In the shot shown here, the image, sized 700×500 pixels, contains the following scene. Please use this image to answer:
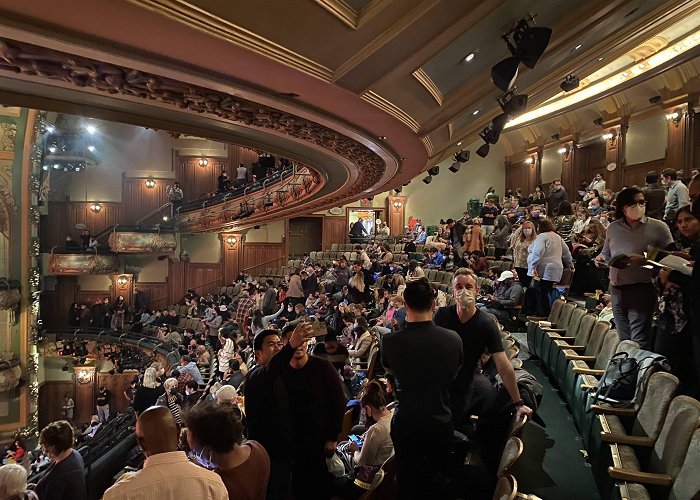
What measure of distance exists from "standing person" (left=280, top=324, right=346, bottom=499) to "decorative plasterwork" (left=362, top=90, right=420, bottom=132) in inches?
88.1

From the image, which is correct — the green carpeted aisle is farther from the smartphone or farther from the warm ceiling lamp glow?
the warm ceiling lamp glow

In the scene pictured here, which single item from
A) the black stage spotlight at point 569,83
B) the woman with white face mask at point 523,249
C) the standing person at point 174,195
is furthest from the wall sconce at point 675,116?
the standing person at point 174,195

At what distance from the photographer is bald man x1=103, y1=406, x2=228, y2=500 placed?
1.53 meters

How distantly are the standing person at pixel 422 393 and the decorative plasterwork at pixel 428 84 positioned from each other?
89.3 inches

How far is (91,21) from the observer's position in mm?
2377

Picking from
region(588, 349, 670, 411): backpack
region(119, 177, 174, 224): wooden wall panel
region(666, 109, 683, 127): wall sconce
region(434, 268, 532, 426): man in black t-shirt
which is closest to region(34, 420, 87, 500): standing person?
region(434, 268, 532, 426): man in black t-shirt

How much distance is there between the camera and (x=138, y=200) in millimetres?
19047

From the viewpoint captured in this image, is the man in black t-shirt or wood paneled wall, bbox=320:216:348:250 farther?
wood paneled wall, bbox=320:216:348:250

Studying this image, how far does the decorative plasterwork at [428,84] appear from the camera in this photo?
3816mm

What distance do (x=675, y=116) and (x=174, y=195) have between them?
1541 cm

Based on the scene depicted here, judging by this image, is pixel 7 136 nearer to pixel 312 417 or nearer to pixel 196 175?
pixel 196 175

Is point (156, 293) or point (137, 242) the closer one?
point (137, 242)

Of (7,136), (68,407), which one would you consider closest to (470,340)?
(7,136)

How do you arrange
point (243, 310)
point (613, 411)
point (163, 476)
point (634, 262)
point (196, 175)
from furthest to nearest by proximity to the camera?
1. point (196, 175)
2. point (243, 310)
3. point (634, 262)
4. point (613, 411)
5. point (163, 476)
